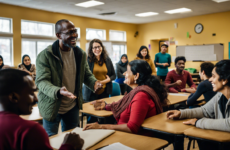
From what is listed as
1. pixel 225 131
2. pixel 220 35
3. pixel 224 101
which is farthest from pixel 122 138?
pixel 220 35

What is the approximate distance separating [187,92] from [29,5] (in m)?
5.54

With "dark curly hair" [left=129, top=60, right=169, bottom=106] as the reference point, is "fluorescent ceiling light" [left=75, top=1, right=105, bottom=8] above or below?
above

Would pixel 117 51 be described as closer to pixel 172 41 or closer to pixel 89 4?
pixel 172 41

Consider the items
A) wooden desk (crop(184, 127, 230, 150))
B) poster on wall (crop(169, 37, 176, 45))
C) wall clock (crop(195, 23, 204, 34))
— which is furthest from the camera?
poster on wall (crop(169, 37, 176, 45))

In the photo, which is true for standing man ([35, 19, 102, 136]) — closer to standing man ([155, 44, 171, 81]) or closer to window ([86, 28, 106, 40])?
standing man ([155, 44, 171, 81])

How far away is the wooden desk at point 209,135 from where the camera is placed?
58.6 inches

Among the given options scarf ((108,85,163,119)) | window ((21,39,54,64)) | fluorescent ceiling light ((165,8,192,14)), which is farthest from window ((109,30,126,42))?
scarf ((108,85,163,119))

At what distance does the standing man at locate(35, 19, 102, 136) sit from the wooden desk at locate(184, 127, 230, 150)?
952 mm

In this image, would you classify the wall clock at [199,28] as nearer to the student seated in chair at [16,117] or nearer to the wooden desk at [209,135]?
the wooden desk at [209,135]

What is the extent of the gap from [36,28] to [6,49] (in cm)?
128

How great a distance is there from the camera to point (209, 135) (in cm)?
157

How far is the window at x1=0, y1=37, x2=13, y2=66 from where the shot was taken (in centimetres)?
675

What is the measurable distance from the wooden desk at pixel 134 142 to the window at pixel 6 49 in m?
6.34

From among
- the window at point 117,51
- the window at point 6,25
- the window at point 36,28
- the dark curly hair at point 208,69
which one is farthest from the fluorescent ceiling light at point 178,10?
the window at point 6,25
